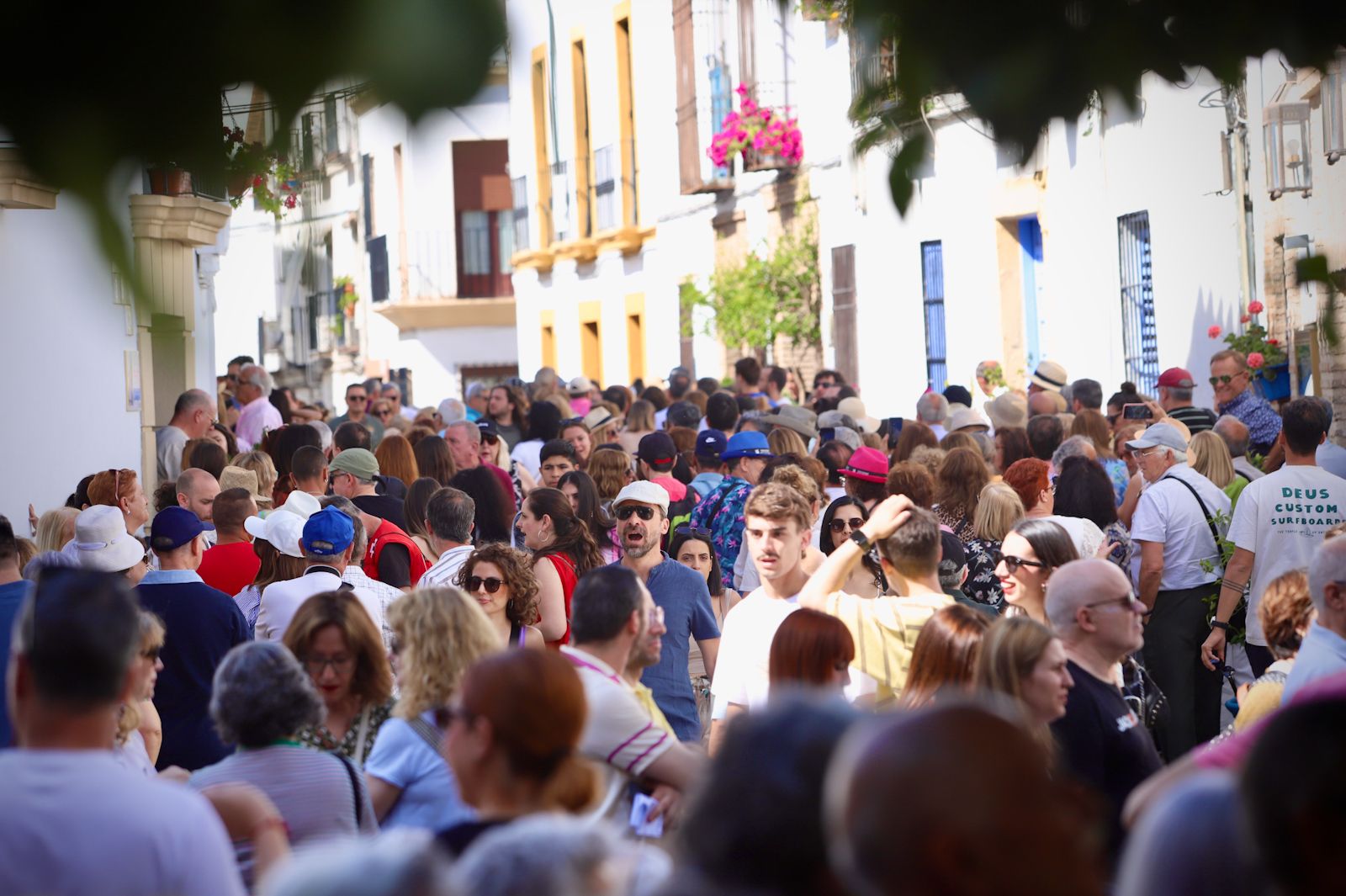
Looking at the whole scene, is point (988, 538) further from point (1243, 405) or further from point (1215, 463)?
point (1243, 405)

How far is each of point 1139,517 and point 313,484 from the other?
394 cm

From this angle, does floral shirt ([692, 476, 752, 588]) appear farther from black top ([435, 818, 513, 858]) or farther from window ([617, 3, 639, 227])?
window ([617, 3, 639, 227])

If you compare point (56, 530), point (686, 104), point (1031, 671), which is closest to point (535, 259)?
point (686, 104)

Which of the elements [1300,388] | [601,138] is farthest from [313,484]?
[601,138]

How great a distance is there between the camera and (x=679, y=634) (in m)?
6.40

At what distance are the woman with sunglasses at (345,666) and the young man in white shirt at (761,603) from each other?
49.3 inches

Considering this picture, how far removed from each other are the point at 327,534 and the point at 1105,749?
288 cm

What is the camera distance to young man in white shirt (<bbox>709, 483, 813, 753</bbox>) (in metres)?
5.55

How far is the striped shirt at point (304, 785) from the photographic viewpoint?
381 centimetres

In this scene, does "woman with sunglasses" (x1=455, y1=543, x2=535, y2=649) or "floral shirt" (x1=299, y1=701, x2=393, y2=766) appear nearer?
"floral shirt" (x1=299, y1=701, x2=393, y2=766)

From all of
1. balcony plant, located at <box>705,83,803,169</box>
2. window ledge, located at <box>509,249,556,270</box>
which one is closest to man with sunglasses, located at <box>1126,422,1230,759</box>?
balcony plant, located at <box>705,83,803,169</box>

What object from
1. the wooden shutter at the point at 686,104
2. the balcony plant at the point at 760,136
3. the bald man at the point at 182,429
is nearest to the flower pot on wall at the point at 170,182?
the bald man at the point at 182,429

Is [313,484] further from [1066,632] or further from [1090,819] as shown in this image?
[1090,819]

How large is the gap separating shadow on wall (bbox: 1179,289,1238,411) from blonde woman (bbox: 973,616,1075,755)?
9.88 meters
